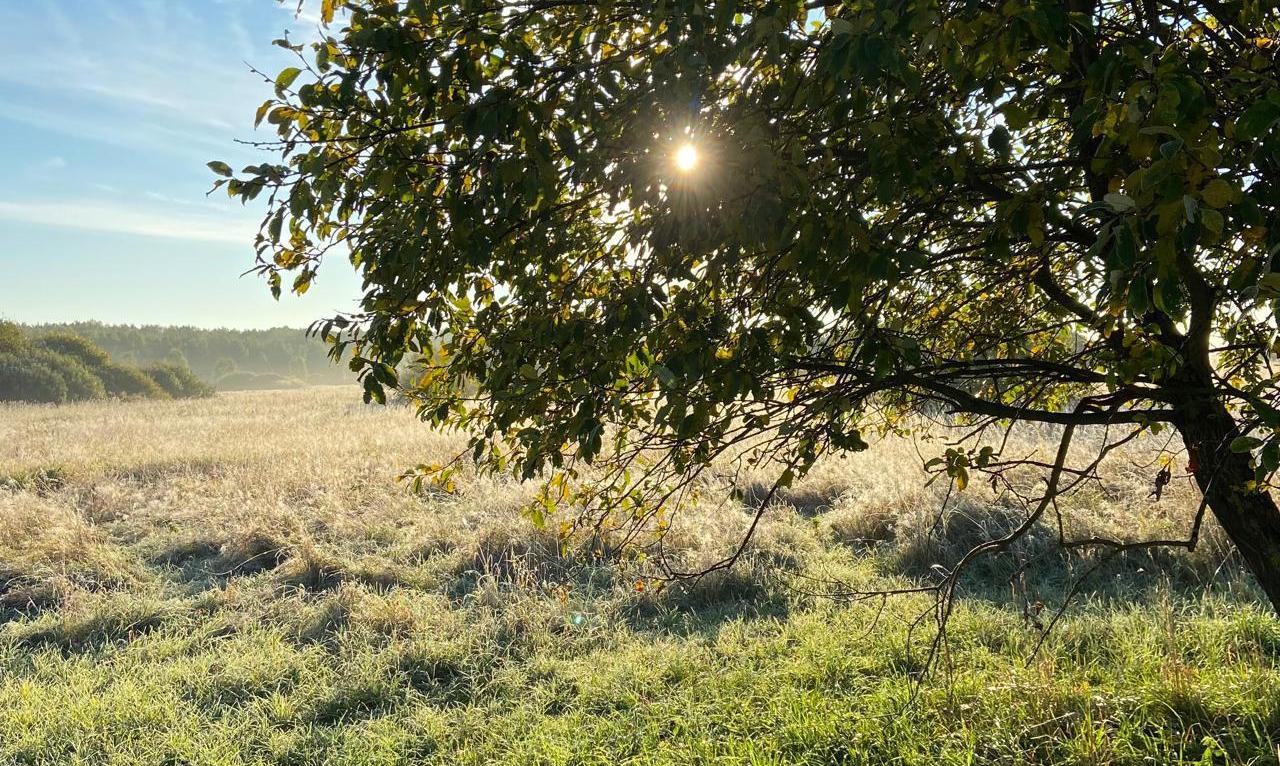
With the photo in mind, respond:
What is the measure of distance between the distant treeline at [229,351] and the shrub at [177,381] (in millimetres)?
32748

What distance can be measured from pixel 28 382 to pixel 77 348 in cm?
544

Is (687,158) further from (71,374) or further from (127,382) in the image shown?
(127,382)

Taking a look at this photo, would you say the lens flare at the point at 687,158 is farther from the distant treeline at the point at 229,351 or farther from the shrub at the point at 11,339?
the distant treeline at the point at 229,351

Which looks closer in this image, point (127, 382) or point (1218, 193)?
point (1218, 193)

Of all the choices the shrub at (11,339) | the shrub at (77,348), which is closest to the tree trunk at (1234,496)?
the shrub at (11,339)

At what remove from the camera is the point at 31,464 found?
13039mm

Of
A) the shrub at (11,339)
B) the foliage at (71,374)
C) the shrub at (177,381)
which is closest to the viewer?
the shrub at (11,339)

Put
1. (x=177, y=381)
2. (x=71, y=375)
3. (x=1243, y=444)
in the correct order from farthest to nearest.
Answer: (x=177, y=381) < (x=71, y=375) < (x=1243, y=444)

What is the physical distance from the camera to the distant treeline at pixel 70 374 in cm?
3453

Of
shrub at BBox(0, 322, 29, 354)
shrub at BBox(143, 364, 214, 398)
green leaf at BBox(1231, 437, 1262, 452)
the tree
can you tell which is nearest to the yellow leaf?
the tree

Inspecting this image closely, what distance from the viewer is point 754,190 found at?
2.18 metres

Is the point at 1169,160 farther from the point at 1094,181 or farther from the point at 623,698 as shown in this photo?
the point at 623,698

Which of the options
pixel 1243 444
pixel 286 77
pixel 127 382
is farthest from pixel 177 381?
pixel 1243 444

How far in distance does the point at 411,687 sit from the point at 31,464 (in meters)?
11.2
